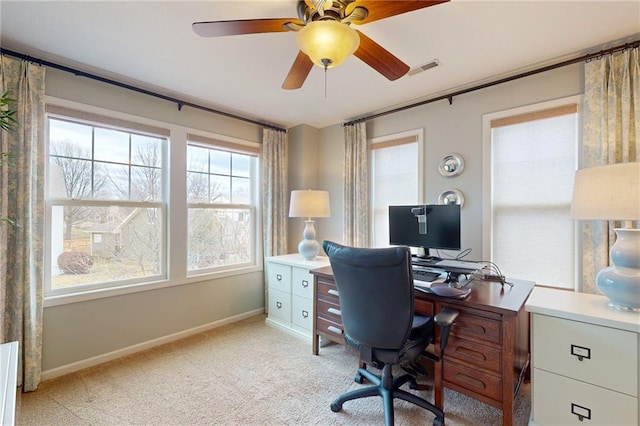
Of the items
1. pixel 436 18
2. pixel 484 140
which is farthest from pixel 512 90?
pixel 436 18

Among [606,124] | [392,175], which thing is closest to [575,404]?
[606,124]

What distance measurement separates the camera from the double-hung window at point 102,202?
7.59 feet

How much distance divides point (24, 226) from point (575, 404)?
358cm

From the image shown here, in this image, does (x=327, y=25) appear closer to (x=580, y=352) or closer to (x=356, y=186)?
(x=580, y=352)

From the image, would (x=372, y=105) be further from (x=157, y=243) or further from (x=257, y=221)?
(x=157, y=243)

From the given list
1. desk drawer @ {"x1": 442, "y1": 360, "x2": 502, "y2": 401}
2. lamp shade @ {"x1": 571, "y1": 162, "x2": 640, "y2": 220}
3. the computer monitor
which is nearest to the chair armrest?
desk drawer @ {"x1": 442, "y1": 360, "x2": 502, "y2": 401}

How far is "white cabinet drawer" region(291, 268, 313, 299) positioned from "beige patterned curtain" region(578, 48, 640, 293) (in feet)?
7.02

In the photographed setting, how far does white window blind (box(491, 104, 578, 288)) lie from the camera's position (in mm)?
2201

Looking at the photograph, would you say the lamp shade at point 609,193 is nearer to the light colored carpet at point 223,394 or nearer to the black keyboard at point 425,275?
the black keyboard at point 425,275

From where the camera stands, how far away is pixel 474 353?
1.69 meters

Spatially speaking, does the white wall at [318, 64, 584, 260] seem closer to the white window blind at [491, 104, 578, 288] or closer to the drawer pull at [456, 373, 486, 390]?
the white window blind at [491, 104, 578, 288]

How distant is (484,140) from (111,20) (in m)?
2.90

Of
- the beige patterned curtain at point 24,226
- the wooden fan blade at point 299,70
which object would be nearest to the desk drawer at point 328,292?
the wooden fan blade at point 299,70

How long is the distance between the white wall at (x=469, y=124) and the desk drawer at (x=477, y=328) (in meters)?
1.04
